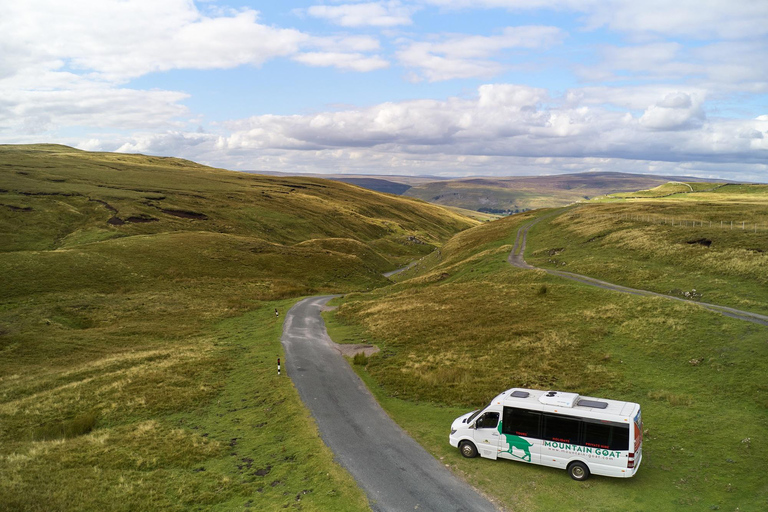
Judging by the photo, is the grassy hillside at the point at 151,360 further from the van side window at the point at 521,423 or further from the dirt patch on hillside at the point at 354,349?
the van side window at the point at 521,423

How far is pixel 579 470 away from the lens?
58.0 feet

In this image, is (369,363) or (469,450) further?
(369,363)

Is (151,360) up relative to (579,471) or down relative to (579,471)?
down

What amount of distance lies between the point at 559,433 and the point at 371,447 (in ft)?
29.1

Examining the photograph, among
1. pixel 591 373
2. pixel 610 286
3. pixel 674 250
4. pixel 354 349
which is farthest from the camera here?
pixel 674 250

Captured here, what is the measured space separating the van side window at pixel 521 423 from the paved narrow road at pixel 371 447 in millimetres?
3229

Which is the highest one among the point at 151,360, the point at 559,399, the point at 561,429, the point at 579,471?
the point at 559,399

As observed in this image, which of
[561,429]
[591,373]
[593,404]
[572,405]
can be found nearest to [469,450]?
[561,429]

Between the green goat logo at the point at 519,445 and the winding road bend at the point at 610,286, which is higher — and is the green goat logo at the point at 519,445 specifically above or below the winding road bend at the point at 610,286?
below

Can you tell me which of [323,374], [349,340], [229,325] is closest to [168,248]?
[229,325]

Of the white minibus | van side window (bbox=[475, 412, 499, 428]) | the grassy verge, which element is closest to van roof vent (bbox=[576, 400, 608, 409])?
the white minibus

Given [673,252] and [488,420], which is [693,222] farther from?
[488,420]

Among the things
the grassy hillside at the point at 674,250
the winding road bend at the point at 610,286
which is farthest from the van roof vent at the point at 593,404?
the grassy hillside at the point at 674,250

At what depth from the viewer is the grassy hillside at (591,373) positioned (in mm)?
16734
